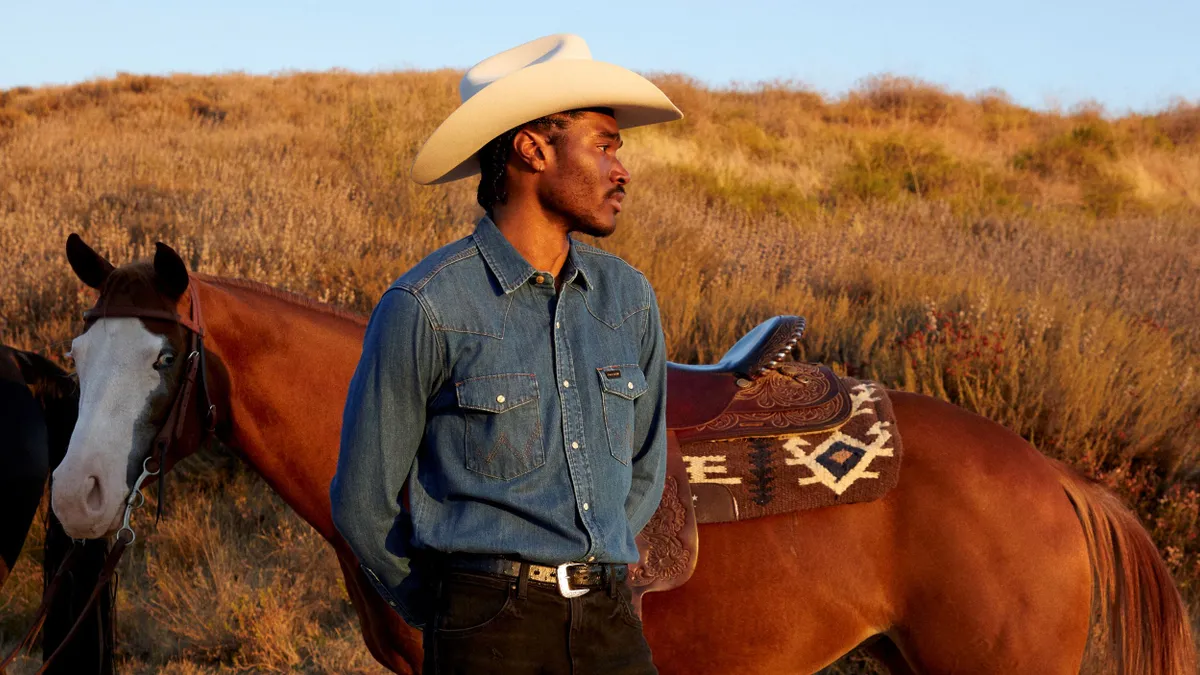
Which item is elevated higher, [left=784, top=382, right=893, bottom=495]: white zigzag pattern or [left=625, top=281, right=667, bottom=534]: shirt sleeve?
[left=625, top=281, right=667, bottom=534]: shirt sleeve

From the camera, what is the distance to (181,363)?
2.82 meters

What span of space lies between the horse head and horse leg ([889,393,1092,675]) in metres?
2.15

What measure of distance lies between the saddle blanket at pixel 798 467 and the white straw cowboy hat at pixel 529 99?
1.33 meters

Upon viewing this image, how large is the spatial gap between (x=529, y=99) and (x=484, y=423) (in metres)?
0.62

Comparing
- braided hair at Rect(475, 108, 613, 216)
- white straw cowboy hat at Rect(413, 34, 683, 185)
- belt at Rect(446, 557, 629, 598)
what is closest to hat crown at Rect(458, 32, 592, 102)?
white straw cowboy hat at Rect(413, 34, 683, 185)

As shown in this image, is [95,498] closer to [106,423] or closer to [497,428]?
[106,423]

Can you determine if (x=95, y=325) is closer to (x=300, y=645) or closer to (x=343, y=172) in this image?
(x=300, y=645)

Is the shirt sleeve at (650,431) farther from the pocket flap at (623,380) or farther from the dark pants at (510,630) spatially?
the dark pants at (510,630)

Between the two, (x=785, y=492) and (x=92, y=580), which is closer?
(x=785, y=492)

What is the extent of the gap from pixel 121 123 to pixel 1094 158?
58.9 ft

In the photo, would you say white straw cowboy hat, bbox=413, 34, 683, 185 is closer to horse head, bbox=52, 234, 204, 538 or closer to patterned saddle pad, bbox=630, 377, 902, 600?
Answer: horse head, bbox=52, 234, 204, 538

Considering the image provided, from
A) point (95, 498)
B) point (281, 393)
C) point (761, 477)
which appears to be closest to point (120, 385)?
point (95, 498)

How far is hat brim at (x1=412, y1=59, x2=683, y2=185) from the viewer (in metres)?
1.88

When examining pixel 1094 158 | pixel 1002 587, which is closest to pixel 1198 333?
pixel 1002 587
